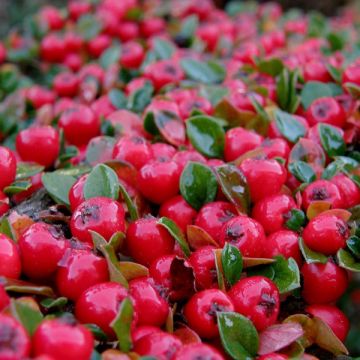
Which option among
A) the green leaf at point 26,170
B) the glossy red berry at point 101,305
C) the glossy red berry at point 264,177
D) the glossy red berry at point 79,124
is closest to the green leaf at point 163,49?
the glossy red berry at point 79,124

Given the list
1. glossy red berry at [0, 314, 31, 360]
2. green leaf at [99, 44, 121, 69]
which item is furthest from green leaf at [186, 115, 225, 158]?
green leaf at [99, 44, 121, 69]

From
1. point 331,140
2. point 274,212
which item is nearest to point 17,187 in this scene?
point 274,212

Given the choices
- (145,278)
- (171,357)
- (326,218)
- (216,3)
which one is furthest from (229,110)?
(216,3)

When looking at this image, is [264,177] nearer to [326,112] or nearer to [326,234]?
[326,234]

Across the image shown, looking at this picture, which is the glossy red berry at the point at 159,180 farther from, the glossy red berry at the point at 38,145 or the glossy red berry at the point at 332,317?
the glossy red berry at the point at 332,317

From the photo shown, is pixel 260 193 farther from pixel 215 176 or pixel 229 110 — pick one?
pixel 229 110
